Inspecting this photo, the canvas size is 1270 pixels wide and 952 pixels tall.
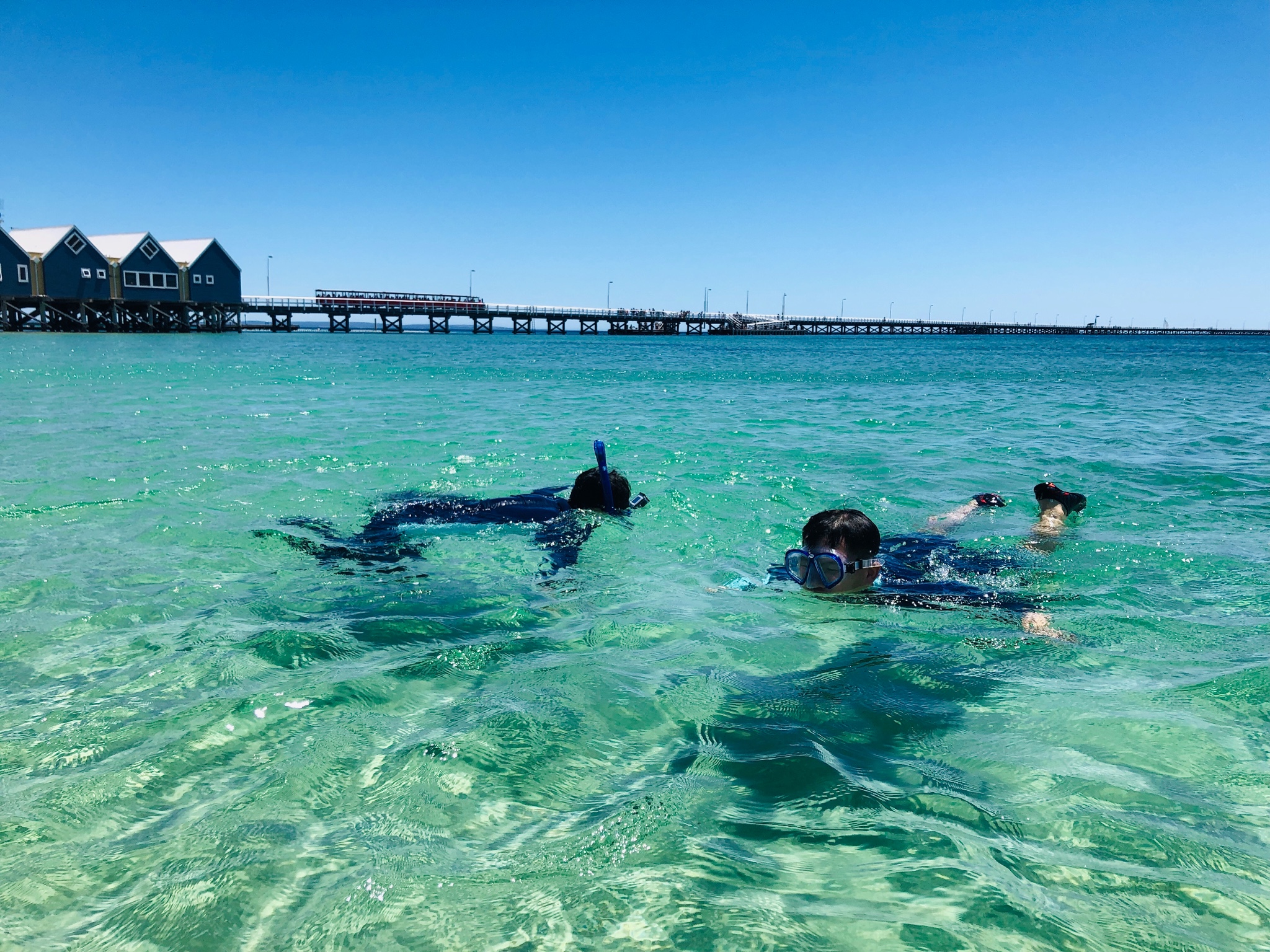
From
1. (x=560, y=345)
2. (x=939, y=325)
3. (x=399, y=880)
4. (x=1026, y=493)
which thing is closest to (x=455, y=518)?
(x=399, y=880)

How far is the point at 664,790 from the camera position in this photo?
2.59m

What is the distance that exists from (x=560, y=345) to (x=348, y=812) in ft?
246

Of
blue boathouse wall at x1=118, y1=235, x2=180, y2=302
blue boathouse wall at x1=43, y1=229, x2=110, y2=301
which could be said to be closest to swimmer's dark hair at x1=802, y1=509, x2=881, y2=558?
blue boathouse wall at x1=43, y1=229, x2=110, y2=301

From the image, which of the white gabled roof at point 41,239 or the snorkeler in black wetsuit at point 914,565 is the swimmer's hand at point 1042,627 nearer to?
the snorkeler in black wetsuit at point 914,565

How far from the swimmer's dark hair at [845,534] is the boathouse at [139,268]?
67.4m

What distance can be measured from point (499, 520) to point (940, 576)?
376 centimetres

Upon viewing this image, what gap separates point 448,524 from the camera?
22.1 feet

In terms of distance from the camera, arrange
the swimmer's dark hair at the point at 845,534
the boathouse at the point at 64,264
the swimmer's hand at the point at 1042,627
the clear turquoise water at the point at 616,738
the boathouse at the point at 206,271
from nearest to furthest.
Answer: the clear turquoise water at the point at 616,738
the swimmer's dark hair at the point at 845,534
the swimmer's hand at the point at 1042,627
the boathouse at the point at 64,264
the boathouse at the point at 206,271

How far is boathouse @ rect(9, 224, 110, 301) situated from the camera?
50969 millimetres

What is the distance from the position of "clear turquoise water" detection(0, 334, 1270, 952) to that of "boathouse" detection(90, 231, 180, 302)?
59.8 m

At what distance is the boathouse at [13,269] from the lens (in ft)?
160

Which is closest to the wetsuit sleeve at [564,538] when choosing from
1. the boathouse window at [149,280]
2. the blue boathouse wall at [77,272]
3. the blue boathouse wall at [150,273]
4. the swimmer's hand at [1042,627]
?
the swimmer's hand at [1042,627]

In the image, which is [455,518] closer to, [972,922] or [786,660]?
[786,660]

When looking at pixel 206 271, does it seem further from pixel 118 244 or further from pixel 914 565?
pixel 914 565
